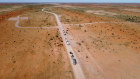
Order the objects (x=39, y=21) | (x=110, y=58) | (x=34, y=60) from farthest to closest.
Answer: (x=39, y=21) → (x=110, y=58) → (x=34, y=60)

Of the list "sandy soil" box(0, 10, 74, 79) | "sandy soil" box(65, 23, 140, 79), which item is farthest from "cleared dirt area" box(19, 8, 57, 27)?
"sandy soil" box(65, 23, 140, 79)

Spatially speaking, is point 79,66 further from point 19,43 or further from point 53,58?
point 19,43

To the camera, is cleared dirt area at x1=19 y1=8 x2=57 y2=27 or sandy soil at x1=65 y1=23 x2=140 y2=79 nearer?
sandy soil at x1=65 y1=23 x2=140 y2=79

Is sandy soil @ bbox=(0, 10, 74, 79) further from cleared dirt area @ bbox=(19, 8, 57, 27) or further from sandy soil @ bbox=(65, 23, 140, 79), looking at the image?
cleared dirt area @ bbox=(19, 8, 57, 27)

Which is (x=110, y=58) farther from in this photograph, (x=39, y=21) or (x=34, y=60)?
(x=39, y=21)

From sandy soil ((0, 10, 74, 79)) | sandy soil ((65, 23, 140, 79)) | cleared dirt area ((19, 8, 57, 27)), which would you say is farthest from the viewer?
cleared dirt area ((19, 8, 57, 27))

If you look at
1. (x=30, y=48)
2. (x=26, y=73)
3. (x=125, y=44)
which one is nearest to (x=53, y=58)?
(x=26, y=73)

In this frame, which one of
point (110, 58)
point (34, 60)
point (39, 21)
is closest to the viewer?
point (34, 60)

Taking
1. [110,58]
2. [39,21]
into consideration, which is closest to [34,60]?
[110,58]

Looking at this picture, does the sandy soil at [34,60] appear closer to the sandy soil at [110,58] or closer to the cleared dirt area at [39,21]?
the sandy soil at [110,58]

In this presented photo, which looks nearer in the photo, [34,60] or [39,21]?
[34,60]
